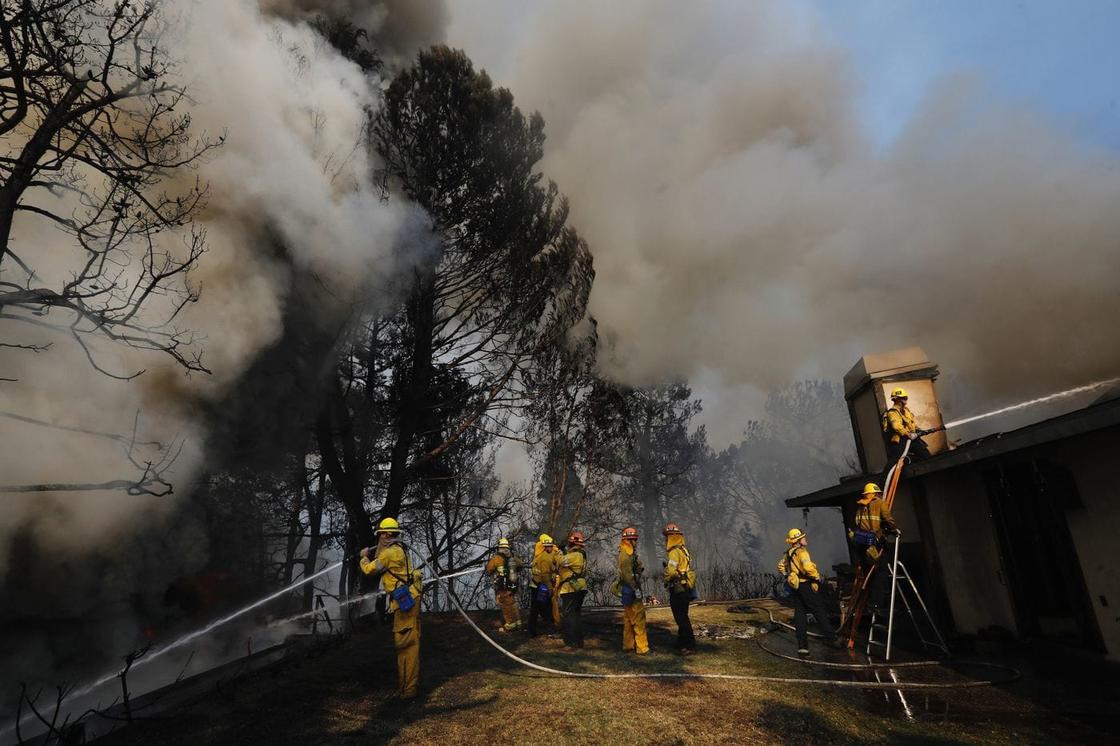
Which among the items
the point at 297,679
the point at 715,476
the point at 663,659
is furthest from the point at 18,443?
the point at 715,476

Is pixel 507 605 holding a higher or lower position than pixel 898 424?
lower

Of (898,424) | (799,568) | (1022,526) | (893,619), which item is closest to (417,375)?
(799,568)

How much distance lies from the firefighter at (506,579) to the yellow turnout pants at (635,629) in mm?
2704

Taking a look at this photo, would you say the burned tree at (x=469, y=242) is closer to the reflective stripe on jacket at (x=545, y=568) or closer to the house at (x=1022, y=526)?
the reflective stripe on jacket at (x=545, y=568)

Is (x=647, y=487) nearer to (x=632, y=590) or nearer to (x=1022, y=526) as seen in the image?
(x=632, y=590)

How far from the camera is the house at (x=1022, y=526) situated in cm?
561

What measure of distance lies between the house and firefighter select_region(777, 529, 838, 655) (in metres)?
2.09

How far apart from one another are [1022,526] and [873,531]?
6.68ft

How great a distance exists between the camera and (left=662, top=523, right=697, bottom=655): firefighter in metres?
7.52

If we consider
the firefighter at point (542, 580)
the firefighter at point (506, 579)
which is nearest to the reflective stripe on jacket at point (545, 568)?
the firefighter at point (542, 580)

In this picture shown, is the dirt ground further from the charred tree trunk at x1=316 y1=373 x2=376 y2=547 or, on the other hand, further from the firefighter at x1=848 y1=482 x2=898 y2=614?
the charred tree trunk at x1=316 y1=373 x2=376 y2=547

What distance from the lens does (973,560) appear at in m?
7.70

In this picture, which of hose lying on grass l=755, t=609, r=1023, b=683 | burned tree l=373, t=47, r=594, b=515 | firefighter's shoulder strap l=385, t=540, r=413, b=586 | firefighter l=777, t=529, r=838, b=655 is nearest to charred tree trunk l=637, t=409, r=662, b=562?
burned tree l=373, t=47, r=594, b=515

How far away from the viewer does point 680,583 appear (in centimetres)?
752
